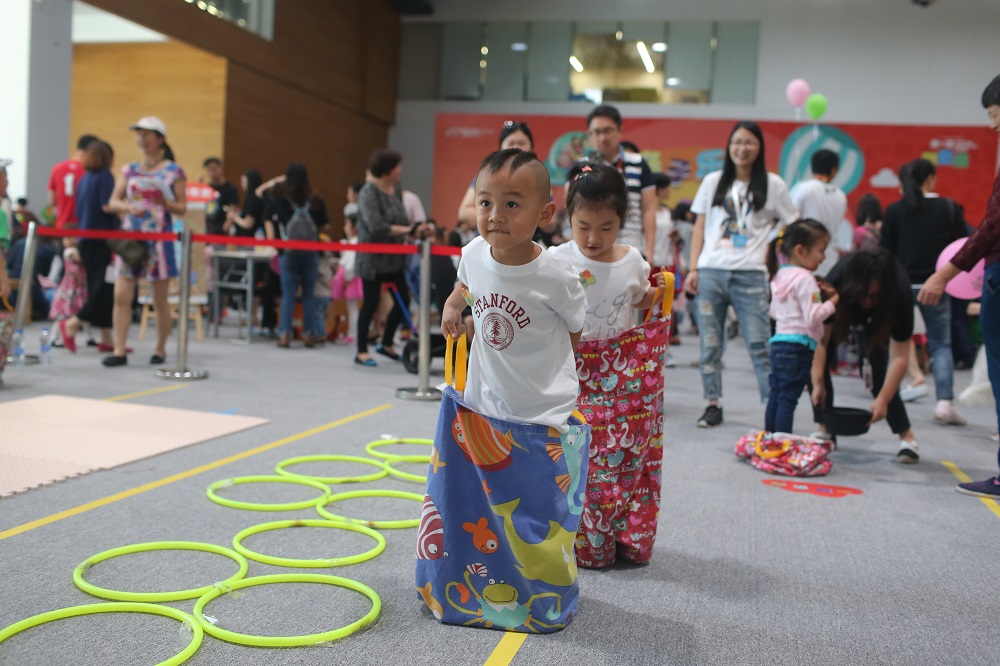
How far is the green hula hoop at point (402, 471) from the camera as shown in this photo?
3.64 m

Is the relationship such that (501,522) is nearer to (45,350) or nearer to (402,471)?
(402,471)

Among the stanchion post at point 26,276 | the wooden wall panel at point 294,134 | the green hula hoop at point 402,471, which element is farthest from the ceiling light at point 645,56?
the green hula hoop at point 402,471

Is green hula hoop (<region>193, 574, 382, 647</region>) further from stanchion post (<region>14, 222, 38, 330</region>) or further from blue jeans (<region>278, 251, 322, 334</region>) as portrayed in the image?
blue jeans (<region>278, 251, 322, 334</region>)

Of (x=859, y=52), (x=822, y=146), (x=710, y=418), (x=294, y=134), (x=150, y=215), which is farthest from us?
(x=859, y=52)

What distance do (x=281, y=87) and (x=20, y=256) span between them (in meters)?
A: 6.84

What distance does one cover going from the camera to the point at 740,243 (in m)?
5.00

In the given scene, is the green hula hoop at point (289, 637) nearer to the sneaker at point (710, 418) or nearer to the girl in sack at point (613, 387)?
the girl in sack at point (613, 387)

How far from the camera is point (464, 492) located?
2.24 meters

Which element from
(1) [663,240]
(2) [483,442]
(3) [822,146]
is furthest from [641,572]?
(3) [822,146]

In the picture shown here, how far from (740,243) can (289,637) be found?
3695mm

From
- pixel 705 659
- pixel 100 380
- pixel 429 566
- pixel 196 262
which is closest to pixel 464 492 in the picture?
pixel 429 566

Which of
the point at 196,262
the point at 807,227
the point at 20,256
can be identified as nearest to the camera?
the point at 807,227

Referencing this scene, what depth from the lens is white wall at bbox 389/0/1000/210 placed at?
17047 mm

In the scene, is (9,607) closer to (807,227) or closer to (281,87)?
(807,227)
